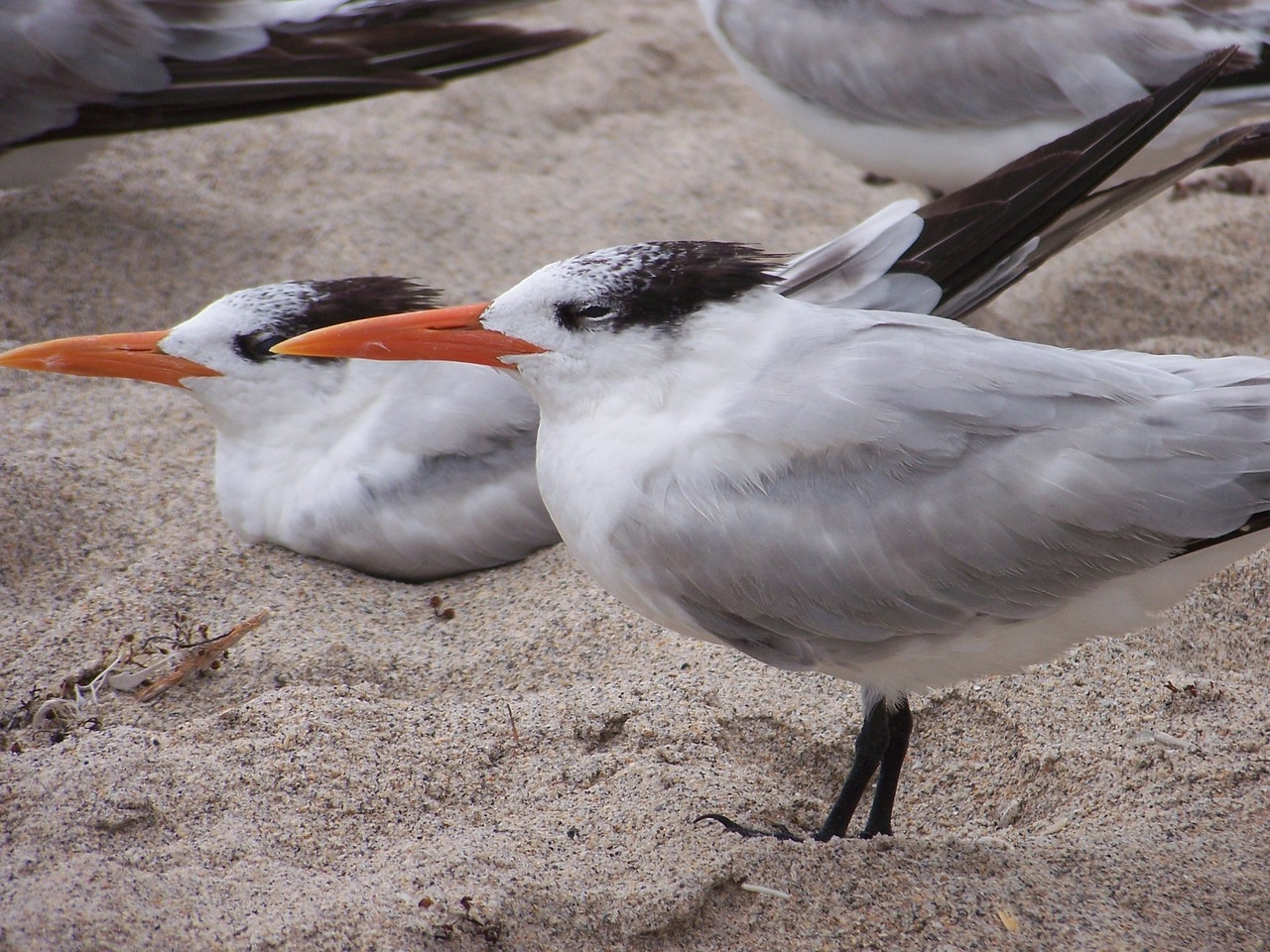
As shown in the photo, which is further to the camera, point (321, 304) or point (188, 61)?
point (188, 61)

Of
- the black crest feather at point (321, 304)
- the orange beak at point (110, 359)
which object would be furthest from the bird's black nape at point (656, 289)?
the orange beak at point (110, 359)

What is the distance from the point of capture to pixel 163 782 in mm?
2342

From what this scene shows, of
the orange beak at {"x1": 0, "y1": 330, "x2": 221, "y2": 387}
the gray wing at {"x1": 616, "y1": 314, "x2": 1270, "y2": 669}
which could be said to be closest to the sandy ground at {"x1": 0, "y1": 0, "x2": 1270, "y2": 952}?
the orange beak at {"x1": 0, "y1": 330, "x2": 221, "y2": 387}

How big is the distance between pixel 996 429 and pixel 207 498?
2312mm

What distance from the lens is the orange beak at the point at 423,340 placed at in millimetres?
2352

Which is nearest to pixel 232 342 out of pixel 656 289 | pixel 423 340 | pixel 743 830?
pixel 423 340

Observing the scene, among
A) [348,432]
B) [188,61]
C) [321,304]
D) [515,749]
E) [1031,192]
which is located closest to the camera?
[515,749]

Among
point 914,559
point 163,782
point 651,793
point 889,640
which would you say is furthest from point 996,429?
point 163,782

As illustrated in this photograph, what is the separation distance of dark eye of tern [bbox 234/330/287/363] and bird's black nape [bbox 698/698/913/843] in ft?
5.71

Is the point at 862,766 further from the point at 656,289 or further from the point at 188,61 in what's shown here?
the point at 188,61

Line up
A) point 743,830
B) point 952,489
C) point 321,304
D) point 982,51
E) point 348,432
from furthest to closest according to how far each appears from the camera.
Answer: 1. point 982,51
2. point 348,432
3. point 321,304
4. point 743,830
5. point 952,489

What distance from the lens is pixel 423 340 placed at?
2.42m

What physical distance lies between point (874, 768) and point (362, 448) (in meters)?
1.61

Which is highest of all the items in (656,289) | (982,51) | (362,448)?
(982,51)
